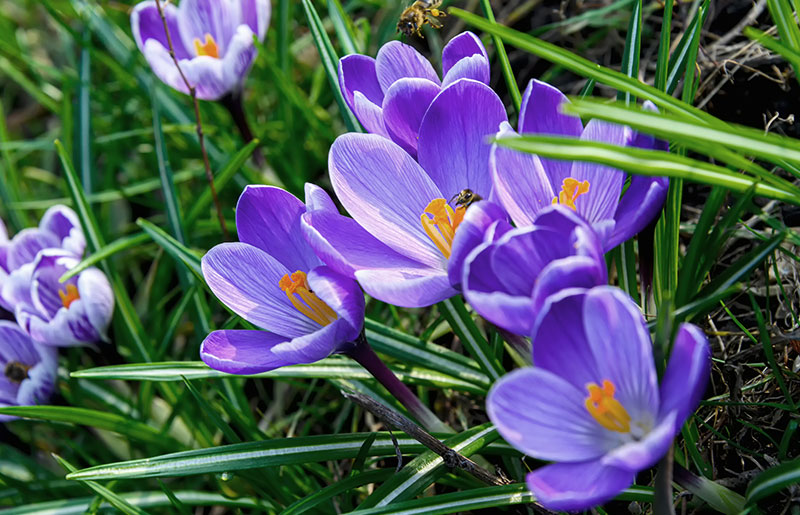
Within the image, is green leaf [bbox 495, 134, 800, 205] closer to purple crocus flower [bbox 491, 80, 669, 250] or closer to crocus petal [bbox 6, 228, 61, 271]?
purple crocus flower [bbox 491, 80, 669, 250]

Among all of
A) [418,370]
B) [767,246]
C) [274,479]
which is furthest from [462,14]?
[274,479]

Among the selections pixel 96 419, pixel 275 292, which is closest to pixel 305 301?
pixel 275 292

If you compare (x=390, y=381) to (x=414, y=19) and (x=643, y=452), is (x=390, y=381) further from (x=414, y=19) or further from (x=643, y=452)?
(x=414, y=19)

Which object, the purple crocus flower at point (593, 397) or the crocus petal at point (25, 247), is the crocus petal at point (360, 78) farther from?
the crocus petal at point (25, 247)

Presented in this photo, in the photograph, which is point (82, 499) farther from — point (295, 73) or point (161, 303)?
point (295, 73)

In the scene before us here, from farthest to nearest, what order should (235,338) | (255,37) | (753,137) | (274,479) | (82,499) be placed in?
(255,37) → (82,499) → (274,479) → (235,338) → (753,137)

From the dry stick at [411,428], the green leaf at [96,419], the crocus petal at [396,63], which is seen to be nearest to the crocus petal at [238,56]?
the crocus petal at [396,63]
